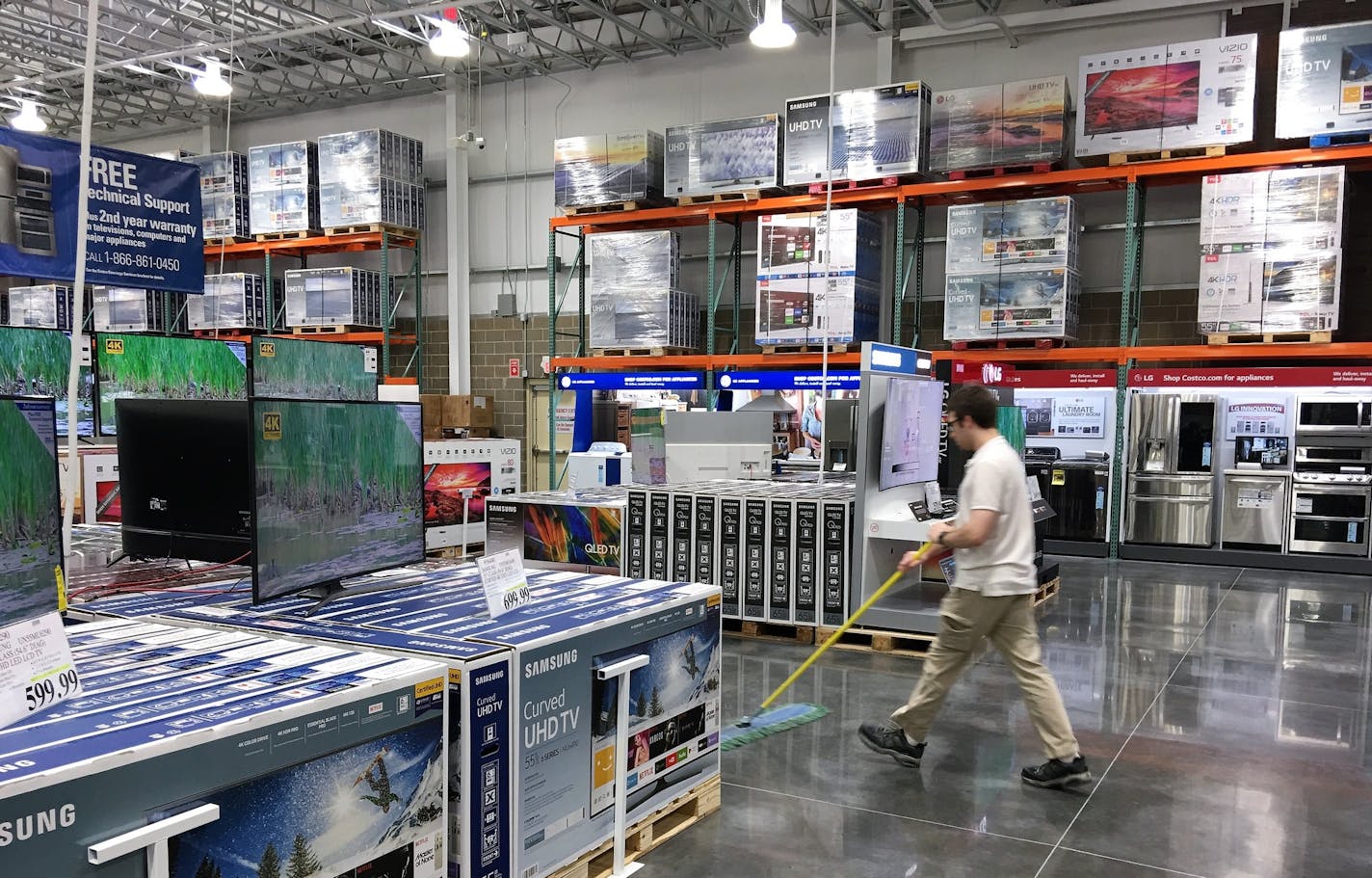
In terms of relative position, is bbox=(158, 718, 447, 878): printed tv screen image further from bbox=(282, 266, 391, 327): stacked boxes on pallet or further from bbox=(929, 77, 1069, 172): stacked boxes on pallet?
bbox=(282, 266, 391, 327): stacked boxes on pallet

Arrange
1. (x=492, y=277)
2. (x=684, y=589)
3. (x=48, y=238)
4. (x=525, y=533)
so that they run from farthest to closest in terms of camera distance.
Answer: (x=492, y=277)
(x=525, y=533)
(x=48, y=238)
(x=684, y=589)

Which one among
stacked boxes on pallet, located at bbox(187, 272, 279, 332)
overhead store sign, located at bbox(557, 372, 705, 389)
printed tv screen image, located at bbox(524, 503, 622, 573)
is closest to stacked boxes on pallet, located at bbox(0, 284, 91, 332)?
stacked boxes on pallet, located at bbox(187, 272, 279, 332)

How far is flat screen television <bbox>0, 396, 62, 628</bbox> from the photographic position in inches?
96.5

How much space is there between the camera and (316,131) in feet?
58.4

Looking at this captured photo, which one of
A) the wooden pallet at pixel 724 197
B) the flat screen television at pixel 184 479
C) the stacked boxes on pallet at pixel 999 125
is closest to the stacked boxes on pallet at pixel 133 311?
the wooden pallet at pixel 724 197

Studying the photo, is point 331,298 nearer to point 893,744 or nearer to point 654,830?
point 893,744

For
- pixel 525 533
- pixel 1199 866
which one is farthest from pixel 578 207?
pixel 1199 866

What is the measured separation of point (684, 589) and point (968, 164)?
8874 millimetres

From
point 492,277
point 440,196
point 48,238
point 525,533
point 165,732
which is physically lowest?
point 525,533

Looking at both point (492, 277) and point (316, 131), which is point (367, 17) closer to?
point (492, 277)

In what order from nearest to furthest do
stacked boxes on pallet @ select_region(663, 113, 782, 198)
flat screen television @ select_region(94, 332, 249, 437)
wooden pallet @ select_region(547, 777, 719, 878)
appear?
wooden pallet @ select_region(547, 777, 719, 878), flat screen television @ select_region(94, 332, 249, 437), stacked boxes on pallet @ select_region(663, 113, 782, 198)

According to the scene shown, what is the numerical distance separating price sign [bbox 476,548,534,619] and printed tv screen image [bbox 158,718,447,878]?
2.20ft

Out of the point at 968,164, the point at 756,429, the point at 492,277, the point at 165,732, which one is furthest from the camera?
the point at 492,277

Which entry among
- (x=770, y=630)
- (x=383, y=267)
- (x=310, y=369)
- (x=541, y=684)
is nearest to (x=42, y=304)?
(x=383, y=267)
